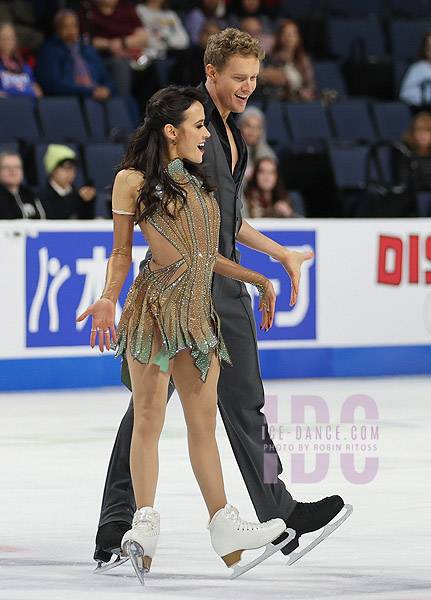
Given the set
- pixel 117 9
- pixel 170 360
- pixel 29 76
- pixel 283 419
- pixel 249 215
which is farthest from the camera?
pixel 117 9

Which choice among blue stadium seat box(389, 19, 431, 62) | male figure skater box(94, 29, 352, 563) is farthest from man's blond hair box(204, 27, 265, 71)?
blue stadium seat box(389, 19, 431, 62)

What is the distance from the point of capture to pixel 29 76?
1098 cm

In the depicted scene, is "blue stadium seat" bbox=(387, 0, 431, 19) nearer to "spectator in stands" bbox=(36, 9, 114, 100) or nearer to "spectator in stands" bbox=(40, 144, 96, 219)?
"spectator in stands" bbox=(36, 9, 114, 100)

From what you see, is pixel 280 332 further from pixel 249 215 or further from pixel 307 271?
pixel 249 215

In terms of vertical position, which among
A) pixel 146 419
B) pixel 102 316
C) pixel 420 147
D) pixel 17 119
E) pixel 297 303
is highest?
pixel 17 119

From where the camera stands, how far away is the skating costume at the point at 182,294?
12.6ft

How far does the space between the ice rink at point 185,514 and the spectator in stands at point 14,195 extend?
162 cm

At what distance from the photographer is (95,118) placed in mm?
11164

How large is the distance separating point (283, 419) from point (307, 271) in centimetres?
217

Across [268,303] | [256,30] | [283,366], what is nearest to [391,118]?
[256,30]

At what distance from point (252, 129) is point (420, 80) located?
263 cm

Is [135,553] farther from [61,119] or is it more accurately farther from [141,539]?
[61,119]

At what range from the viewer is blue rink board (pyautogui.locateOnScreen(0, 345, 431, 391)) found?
870 centimetres

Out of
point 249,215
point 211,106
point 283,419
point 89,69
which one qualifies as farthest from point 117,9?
point 211,106
